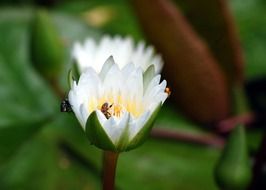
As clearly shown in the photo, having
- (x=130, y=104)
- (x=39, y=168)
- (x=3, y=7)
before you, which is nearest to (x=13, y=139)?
(x=39, y=168)

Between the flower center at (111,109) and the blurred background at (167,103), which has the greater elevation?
the flower center at (111,109)

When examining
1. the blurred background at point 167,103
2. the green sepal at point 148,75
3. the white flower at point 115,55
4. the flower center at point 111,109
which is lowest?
the blurred background at point 167,103

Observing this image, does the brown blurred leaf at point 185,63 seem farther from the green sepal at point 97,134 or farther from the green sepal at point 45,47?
the green sepal at point 97,134

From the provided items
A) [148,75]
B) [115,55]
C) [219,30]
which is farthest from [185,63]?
[148,75]

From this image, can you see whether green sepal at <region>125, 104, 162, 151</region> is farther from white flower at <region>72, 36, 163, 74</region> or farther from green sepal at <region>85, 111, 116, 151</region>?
white flower at <region>72, 36, 163, 74</region>

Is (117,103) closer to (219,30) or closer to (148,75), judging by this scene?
(148,75)

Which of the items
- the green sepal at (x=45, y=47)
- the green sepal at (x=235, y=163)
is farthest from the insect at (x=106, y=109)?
the green sepal at (x=45, y=47)
